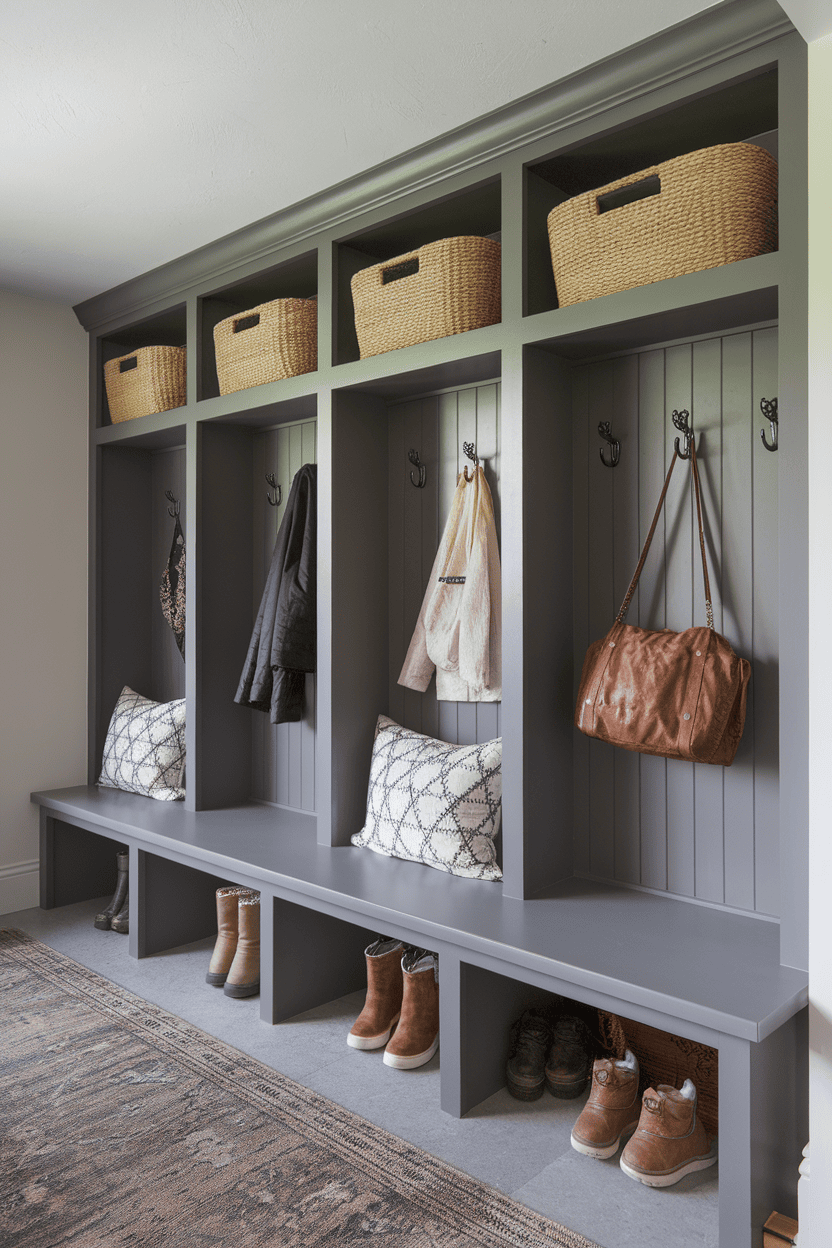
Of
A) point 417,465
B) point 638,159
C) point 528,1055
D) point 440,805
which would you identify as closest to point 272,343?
point 417,465

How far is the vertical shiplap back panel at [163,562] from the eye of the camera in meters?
3.81

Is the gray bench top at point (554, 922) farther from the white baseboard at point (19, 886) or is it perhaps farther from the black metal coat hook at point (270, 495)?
the black metal coat hook at point (270, 495)

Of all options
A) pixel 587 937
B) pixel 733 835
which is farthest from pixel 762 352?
pixel 587 937

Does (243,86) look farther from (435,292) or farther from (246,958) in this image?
(246,958)

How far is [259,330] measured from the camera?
116 inches

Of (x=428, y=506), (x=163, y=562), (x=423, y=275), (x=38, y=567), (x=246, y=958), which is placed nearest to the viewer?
(x=423, y=275)

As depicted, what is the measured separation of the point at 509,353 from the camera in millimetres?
2293

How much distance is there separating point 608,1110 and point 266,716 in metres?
1.93

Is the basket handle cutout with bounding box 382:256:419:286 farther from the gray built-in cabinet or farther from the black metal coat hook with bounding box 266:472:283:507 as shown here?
the black metal coat hook with bounding box 266:472:283:507

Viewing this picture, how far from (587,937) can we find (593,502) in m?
1.14

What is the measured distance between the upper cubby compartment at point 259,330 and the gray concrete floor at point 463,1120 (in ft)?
6.44

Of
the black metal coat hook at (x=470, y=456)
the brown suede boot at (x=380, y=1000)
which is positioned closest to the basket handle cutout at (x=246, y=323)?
the black metal coat hook at (x=470, y=456)

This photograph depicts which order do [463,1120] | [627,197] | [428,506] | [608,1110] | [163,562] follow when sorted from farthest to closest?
[163,562]
[428,506]
[627,197]
[463,1120]
[608,1110]

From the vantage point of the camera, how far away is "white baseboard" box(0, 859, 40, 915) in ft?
11.5
